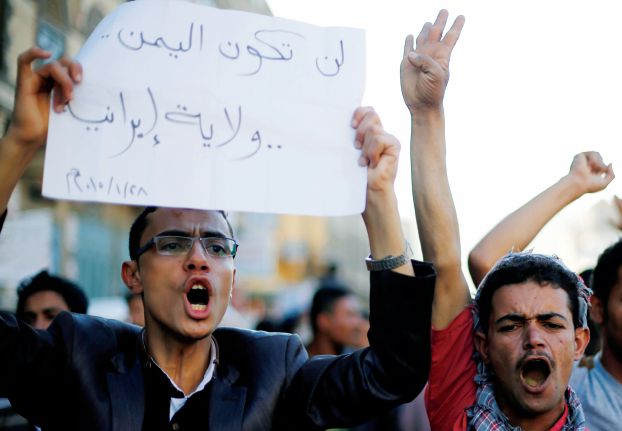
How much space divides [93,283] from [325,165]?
17220 millimetres

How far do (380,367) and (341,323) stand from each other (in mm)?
3950

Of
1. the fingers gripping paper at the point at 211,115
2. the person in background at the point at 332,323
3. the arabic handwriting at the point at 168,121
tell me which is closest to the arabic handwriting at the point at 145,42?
the fingers gripping paper at the point at 211,115

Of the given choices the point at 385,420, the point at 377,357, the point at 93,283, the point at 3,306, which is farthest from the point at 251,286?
the point at 377,357

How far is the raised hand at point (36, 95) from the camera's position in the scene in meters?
2.49

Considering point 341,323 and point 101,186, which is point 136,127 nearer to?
point 101,186

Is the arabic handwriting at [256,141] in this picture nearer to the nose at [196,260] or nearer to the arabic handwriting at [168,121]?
the arabic handwriting at [168,121]

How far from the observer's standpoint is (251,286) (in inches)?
1703

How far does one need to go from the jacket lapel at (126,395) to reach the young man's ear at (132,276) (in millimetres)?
312

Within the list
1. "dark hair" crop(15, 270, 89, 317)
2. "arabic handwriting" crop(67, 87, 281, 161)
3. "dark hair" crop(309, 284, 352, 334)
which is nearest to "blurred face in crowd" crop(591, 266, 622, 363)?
"arabic handwriting" crop(67, 87, 281, 161)

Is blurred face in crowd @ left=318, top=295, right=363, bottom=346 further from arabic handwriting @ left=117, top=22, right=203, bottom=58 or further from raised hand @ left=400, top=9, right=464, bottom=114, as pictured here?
arabic handwriting @ left=117, top=22, right=203, bottom=58

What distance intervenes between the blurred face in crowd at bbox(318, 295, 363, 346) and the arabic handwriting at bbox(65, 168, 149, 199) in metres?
4.16

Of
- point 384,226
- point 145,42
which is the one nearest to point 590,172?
point 384,226

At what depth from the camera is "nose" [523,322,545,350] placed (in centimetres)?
287

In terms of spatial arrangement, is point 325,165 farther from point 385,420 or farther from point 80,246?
point 80,246
